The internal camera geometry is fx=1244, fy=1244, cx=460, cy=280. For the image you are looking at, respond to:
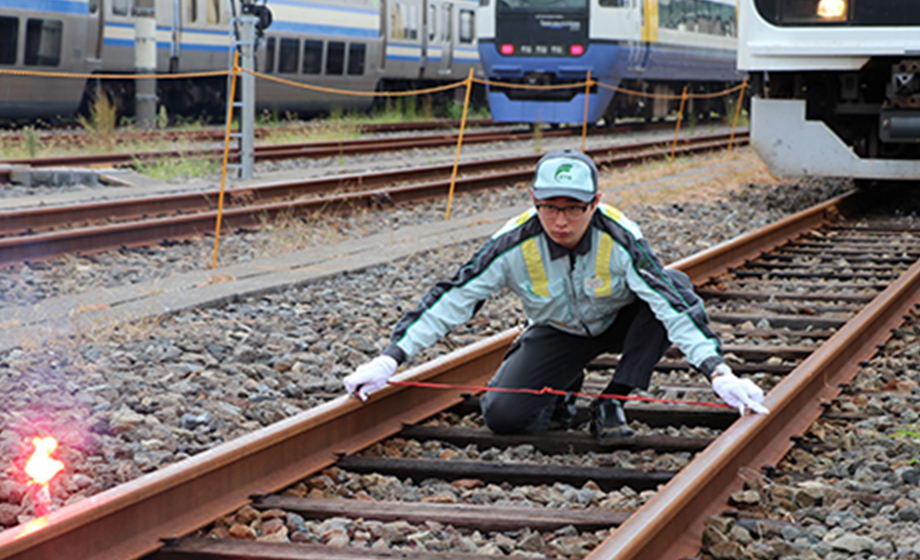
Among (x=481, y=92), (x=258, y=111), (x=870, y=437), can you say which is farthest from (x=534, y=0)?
(x=870, y=437)

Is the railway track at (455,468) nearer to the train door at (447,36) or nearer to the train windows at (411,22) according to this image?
the train windows at (411,22)

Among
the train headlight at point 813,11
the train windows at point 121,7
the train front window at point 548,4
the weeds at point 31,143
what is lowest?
the weeds at point 31,143

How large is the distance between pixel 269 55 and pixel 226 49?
84 cm

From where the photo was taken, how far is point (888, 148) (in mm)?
11273

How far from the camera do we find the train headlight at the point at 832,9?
1020 centimetres

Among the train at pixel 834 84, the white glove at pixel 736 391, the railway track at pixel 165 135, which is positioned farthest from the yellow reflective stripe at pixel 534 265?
the railway track at pixel 165 135

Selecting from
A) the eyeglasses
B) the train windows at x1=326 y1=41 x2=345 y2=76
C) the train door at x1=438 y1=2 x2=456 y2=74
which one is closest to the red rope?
the eyeglasses

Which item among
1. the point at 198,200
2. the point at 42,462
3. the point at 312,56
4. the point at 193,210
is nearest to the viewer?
the point at 42,462

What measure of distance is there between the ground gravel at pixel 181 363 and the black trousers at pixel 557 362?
2.35ft

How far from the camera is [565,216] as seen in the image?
3.83 meters

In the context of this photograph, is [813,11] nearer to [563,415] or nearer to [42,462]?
[563,415]

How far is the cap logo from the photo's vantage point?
3.79m

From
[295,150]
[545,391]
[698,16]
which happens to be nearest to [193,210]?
[295,150]

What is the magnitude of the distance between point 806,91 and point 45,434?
821cm
